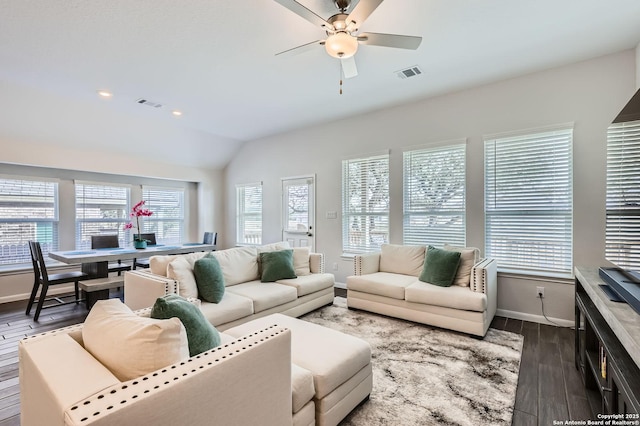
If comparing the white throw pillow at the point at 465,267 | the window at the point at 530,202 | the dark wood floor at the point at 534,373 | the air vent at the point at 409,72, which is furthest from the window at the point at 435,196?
the dark wood floor at the point at 534,373

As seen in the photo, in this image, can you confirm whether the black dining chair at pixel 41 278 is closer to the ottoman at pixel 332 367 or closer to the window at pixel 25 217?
the window at pixel 25 217

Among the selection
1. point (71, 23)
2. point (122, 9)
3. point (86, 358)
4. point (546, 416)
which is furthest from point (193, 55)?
point (546, 416)

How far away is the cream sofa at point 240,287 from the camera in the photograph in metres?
2.77

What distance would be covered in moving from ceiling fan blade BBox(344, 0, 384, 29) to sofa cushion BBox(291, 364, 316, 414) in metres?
2.29

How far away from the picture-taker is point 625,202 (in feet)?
6.61

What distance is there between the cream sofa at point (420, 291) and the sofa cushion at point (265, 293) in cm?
92

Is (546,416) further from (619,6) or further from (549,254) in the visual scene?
(619,6)

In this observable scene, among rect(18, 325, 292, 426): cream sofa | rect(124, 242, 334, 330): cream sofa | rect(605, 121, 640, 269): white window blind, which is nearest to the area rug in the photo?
rect(124, 242, 334, 330): cream sofa

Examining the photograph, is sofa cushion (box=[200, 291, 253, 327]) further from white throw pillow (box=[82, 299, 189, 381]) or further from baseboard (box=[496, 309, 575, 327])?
baseboard (box=[496, 309, 575, 327])

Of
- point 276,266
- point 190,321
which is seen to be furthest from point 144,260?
point 190,321

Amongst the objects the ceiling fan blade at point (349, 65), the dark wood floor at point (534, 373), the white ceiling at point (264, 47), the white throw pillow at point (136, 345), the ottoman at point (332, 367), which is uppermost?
the white ceiling at point (264, 47)

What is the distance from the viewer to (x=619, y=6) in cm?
238

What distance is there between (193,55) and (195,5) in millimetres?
813

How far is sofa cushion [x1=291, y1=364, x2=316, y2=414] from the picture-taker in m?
1.53
